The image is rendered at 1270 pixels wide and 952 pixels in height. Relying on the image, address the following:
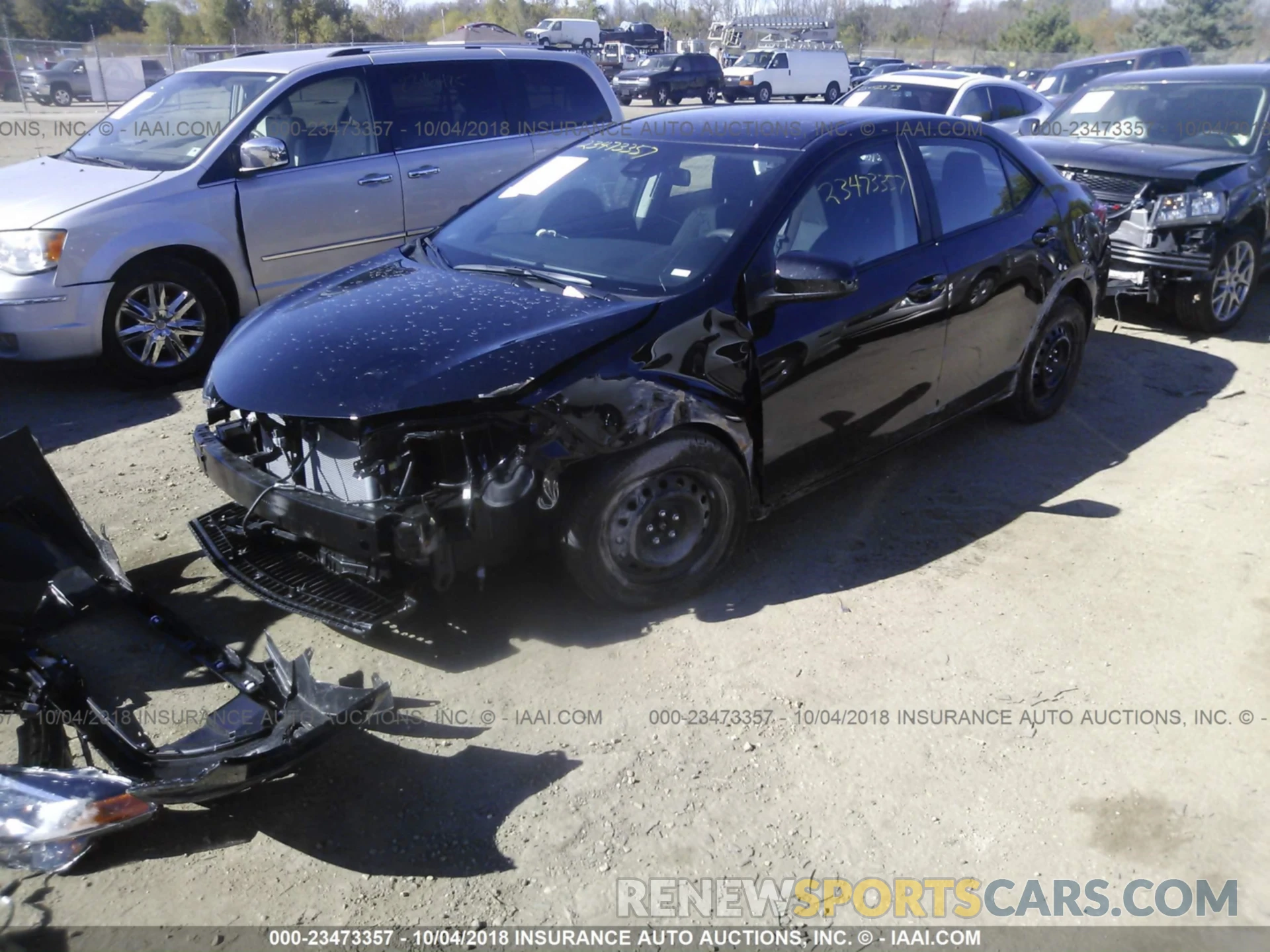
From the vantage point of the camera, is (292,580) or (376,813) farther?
(292,580)

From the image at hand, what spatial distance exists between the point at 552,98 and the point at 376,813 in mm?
6245

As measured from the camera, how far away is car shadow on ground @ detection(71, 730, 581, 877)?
2.71m

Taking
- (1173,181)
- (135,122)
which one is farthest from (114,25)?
(1173,181)

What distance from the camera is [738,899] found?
2.61m

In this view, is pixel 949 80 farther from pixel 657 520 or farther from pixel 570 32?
pixel 570 32

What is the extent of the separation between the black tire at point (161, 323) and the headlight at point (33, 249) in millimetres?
348

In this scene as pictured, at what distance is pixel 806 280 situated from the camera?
3.67 meters

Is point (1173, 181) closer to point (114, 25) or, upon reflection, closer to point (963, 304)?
point (963, 304)

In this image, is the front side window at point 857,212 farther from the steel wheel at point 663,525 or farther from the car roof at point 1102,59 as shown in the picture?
the car roof at point 1102,59

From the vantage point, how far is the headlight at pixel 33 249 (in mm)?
5605

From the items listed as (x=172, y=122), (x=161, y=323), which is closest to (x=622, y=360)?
(x=161, y=323)

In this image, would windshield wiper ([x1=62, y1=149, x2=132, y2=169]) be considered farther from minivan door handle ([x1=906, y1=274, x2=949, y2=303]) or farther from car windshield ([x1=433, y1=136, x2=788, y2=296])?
minivan door handle ([x1=906, y1=274, x2=949, y2=303])

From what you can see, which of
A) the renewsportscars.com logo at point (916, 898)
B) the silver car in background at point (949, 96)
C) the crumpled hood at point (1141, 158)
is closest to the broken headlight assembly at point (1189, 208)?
the crumpled hood at point (1141, 158)

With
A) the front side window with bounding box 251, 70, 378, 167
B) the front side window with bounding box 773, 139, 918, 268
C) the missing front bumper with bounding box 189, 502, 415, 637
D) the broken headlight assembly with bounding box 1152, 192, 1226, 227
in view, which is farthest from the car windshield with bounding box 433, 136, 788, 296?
the broken headlight assembly with bounding box 1152, 192, 1226, 227
